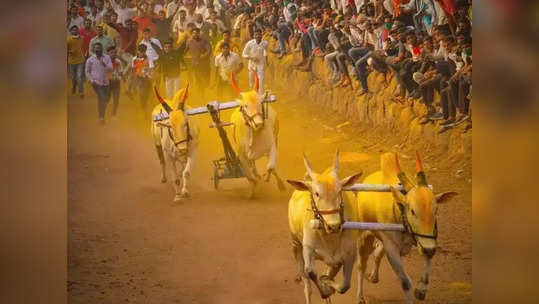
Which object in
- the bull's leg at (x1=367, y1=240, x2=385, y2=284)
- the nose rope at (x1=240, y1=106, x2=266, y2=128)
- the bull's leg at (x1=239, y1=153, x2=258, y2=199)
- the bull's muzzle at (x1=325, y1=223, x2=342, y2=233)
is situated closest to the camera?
the bull's muzzle at (x1=325, y1=223, x2=342, y2=233)

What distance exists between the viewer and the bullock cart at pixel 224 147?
7.23 m

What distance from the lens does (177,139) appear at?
23.6 ft

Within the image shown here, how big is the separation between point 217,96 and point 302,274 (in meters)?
1.41

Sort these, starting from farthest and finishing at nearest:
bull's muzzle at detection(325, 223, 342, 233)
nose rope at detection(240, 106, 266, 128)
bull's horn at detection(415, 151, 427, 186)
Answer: nose rope at detection(240, 106, 266, 128) → bull's horn at detection(415, 151, 427, 186) → bull's muzzle at detection(325, 223, 342, 233)

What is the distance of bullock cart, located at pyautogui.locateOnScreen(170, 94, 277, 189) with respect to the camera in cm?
723

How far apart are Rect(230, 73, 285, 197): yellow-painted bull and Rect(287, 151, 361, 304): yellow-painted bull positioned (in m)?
→ 0.37

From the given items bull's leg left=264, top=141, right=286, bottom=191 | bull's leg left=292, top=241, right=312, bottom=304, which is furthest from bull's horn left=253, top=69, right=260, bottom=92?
bull's leg left=292, top=241, right=312, bottom=304

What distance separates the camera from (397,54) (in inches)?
287

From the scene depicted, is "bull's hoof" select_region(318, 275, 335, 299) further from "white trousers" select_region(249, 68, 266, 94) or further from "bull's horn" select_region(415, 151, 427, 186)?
"white trousers" select_region(249, 68, 266, 94)

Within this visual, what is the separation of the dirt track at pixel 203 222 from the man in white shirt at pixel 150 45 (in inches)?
14.4

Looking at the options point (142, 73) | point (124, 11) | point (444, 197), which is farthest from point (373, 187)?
point (124, 11)

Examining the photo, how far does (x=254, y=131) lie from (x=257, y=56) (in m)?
0.56
